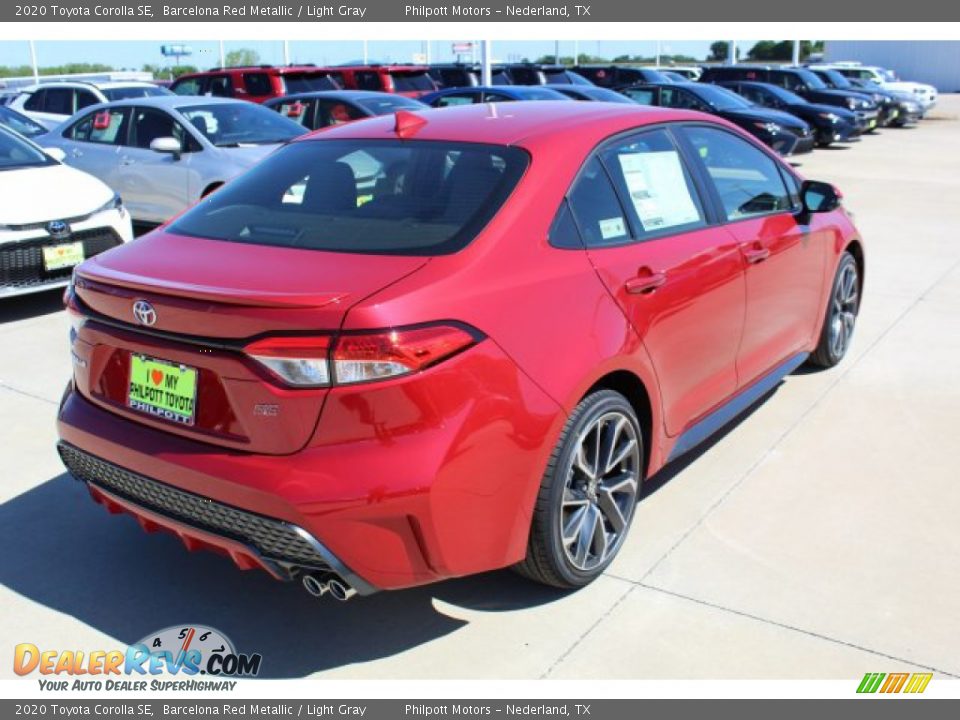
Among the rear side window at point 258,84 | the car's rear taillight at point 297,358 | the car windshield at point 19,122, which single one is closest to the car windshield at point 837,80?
the rear side window at point 258,84

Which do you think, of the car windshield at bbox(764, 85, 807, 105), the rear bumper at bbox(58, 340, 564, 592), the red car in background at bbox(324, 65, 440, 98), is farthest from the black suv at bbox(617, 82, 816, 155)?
the rear bumper at bbox(58, 340, 564, 592)

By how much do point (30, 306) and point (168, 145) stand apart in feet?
6.87

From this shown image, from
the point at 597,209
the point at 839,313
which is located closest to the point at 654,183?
the point at 597,209

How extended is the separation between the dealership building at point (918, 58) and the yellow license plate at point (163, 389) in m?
55.3

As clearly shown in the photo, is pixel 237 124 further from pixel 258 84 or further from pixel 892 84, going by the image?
pixel 892 84

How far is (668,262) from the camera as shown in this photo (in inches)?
148

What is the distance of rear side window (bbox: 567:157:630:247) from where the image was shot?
3.46m

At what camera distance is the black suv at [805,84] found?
2328cm

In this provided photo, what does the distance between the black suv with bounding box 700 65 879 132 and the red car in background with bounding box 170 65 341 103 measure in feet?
36.9

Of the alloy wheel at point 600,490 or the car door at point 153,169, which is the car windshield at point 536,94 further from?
the alloy wheel at point 600,490

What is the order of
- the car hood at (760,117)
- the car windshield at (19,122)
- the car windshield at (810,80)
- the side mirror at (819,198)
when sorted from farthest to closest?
the car windshield at (810,80), the car hood at (760,117), the car windshield at (19,122), the side mirror at (819,198)

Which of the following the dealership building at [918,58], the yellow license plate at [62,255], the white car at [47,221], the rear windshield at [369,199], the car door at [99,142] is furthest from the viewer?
the dealership building at [918,58]
